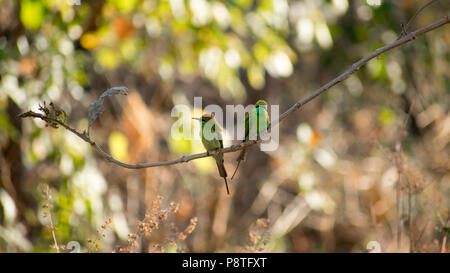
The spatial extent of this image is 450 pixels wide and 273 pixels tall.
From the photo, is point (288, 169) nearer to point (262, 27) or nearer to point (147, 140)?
point (147, 140)

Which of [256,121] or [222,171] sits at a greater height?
[256,121]

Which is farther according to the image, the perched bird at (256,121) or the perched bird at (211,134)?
the perched bird at (211,134)

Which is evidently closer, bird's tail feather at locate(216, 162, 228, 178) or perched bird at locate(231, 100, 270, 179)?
bird's tail feather at locate(216, 162, 228, 178)

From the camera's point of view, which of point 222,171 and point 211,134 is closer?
point 222,171

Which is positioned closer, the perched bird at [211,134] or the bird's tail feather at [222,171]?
the bird's tail feather at [222,171]

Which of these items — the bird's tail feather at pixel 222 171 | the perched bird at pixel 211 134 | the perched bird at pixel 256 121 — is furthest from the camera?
the perched bird at pixel 211 134

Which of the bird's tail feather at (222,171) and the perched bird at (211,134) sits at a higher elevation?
the perched bird at (211,134)

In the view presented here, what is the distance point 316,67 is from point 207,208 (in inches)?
117

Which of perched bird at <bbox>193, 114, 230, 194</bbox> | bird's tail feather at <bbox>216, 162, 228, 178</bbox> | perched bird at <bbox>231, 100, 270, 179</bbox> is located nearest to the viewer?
bird's tail feather at <bbox>216, 162, 228, 178</bbox>

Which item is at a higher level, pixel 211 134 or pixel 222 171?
pixel 211 134

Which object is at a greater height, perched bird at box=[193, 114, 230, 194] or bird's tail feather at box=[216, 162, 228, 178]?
perched bird at box=[193, 114, 230, 194]

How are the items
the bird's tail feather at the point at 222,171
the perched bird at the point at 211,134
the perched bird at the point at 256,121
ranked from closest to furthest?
1. the bird's tail feather at the point at 222,171
2. the perched bird at the point at 256,121
3. the perched bird at the point at 211,134

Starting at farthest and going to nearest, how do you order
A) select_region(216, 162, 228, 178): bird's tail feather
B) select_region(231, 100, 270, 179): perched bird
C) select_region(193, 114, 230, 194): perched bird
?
select_region(193, 114, 230, 194): perched bird
select_region(231, 100, 270, 179): perched bird
select_region(216, 162, 228, 178): bird's tail feather
